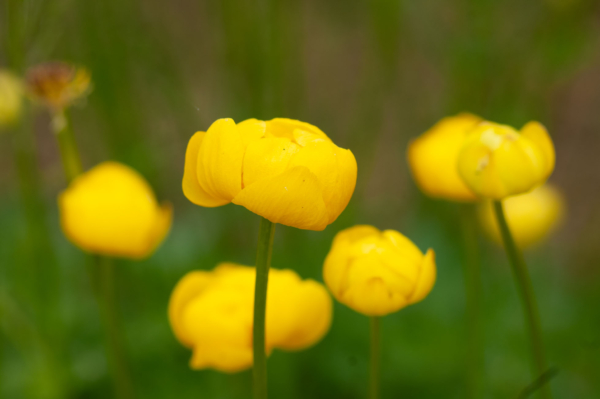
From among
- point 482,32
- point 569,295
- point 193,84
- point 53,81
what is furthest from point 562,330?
point 193,84

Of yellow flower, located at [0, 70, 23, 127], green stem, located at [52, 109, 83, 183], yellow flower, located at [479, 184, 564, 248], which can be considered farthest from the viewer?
yellow flower, located at [479, 184, 564, 248]

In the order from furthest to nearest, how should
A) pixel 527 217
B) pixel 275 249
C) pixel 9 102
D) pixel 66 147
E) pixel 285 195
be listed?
pixel 275 249 < pixel 527 217 < pixel 9 102 < pixel 66 147 < pixel 285 195

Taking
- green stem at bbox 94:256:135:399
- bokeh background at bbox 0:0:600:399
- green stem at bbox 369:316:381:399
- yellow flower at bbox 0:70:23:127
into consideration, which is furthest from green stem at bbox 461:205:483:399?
yellow flower at bbox 0:70:23:127

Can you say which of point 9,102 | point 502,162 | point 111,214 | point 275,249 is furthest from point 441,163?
point 275,249

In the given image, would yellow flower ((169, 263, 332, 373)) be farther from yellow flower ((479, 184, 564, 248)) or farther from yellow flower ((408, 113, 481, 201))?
yellow flower ((479, 184, 564, 248))

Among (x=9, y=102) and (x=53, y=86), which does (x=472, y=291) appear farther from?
(x=9, y=102)

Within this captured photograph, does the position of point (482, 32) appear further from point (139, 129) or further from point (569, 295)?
point (139, 129)
